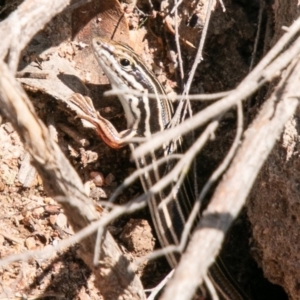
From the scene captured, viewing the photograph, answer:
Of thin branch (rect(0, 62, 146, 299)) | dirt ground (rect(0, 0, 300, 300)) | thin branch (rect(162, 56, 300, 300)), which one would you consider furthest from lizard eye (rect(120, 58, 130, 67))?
thin branch (rect(162, 56, 300, 300))

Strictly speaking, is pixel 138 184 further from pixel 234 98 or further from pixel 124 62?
pixel 234 98

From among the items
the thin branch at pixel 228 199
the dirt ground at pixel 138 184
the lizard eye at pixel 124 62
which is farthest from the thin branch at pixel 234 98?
the lizard eye at pixel 124 62

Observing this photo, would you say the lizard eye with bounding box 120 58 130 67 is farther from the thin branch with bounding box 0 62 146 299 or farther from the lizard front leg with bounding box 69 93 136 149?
the thin branch with bounding box 0 62 146 299

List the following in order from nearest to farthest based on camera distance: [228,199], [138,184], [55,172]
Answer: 1. [228,199]
2. [55,172]
3. [138,184]

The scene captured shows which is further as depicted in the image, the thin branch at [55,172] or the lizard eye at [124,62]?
the lizard eye at [124,62]

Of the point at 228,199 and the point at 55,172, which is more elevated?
the point at 55,172

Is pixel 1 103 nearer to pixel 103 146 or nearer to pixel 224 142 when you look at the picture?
pixel 103 146

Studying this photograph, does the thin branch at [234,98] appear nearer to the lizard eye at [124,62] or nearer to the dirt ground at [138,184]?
the dirt ground at [138,184]

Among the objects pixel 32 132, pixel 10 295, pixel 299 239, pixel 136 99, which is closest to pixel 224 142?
pixel 136 99

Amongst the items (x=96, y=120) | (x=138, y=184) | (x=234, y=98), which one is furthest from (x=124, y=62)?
(x=234, y=98)
